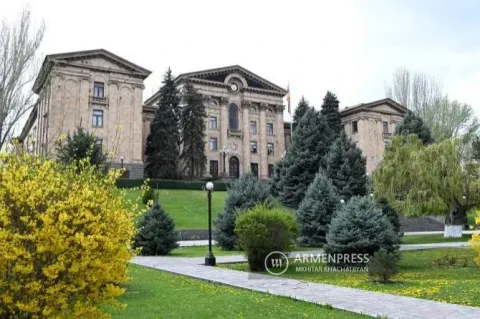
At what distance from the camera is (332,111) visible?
53906mm

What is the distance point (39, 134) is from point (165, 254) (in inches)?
1508

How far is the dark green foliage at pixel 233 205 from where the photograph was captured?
21422 millimetres

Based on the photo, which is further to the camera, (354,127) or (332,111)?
(354,127)

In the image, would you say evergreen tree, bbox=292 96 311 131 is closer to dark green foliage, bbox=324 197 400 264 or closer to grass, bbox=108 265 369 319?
dark green foliage, bbox=324 197 400 264

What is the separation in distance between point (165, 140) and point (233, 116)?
14.6 m

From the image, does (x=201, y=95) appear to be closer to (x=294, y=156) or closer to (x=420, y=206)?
(x=294, y=156)

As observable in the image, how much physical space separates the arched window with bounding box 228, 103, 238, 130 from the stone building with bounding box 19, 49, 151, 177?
13.9 metres

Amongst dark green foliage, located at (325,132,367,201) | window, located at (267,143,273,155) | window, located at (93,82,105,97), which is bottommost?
dark green foliage, located at (325,132,367,201)

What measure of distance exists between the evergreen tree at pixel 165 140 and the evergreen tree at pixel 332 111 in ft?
58.9

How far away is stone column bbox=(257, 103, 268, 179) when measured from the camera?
2392 inches

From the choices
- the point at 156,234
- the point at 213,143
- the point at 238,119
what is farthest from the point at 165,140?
the point at 156,234

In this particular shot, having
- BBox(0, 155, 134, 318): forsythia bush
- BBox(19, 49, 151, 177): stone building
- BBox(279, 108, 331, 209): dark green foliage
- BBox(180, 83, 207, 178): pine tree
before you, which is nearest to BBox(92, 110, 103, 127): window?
BBox(19, 49, 151, 177): stone building

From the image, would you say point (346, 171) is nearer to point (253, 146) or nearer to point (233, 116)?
point (253, 146)

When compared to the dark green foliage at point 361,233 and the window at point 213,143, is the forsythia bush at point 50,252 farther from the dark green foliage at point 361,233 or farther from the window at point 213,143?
the window at point 213,143
